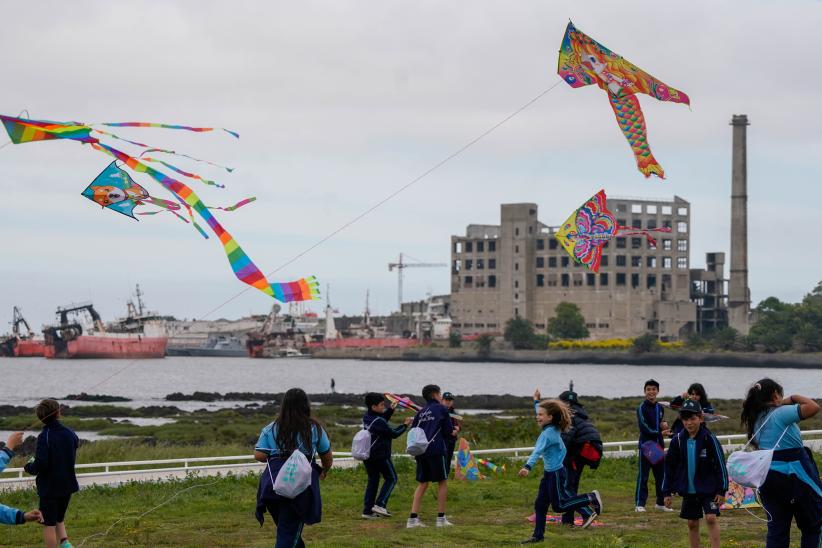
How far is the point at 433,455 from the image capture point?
47.6ft

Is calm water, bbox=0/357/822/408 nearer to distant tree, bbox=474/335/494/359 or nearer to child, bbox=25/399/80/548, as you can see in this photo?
distant tree, bbox=474/335/494/359

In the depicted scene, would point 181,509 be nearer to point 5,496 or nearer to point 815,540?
point 5,496

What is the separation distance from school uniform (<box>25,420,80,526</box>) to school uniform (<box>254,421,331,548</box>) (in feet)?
8.47

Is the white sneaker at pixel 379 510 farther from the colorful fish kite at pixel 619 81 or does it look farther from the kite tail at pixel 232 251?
the colorful fish kite at pixel 619 81

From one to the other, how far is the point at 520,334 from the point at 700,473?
5933 inches

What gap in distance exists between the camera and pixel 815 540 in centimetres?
1020

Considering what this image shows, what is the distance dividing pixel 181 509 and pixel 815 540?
29.6 feet

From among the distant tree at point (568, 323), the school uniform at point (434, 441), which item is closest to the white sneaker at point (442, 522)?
the school uniform at point (434, 441)

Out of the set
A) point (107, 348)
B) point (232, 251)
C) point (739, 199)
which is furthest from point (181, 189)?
point (107, 348)

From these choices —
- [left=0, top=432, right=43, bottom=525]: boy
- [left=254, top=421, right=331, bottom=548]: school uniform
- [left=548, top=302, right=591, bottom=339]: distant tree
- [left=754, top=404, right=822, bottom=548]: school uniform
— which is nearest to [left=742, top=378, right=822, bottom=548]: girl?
[left=754, top=404, right=822, bottom=548]: school uniform

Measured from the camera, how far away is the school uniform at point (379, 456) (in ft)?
49.9

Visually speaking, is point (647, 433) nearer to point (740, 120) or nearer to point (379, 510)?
point (379, 510)

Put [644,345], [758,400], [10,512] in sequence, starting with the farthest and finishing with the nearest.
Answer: [644,345]
[10,512]
[758,400]

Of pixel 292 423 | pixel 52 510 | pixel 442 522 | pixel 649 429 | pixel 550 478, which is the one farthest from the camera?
pixel 649 429
